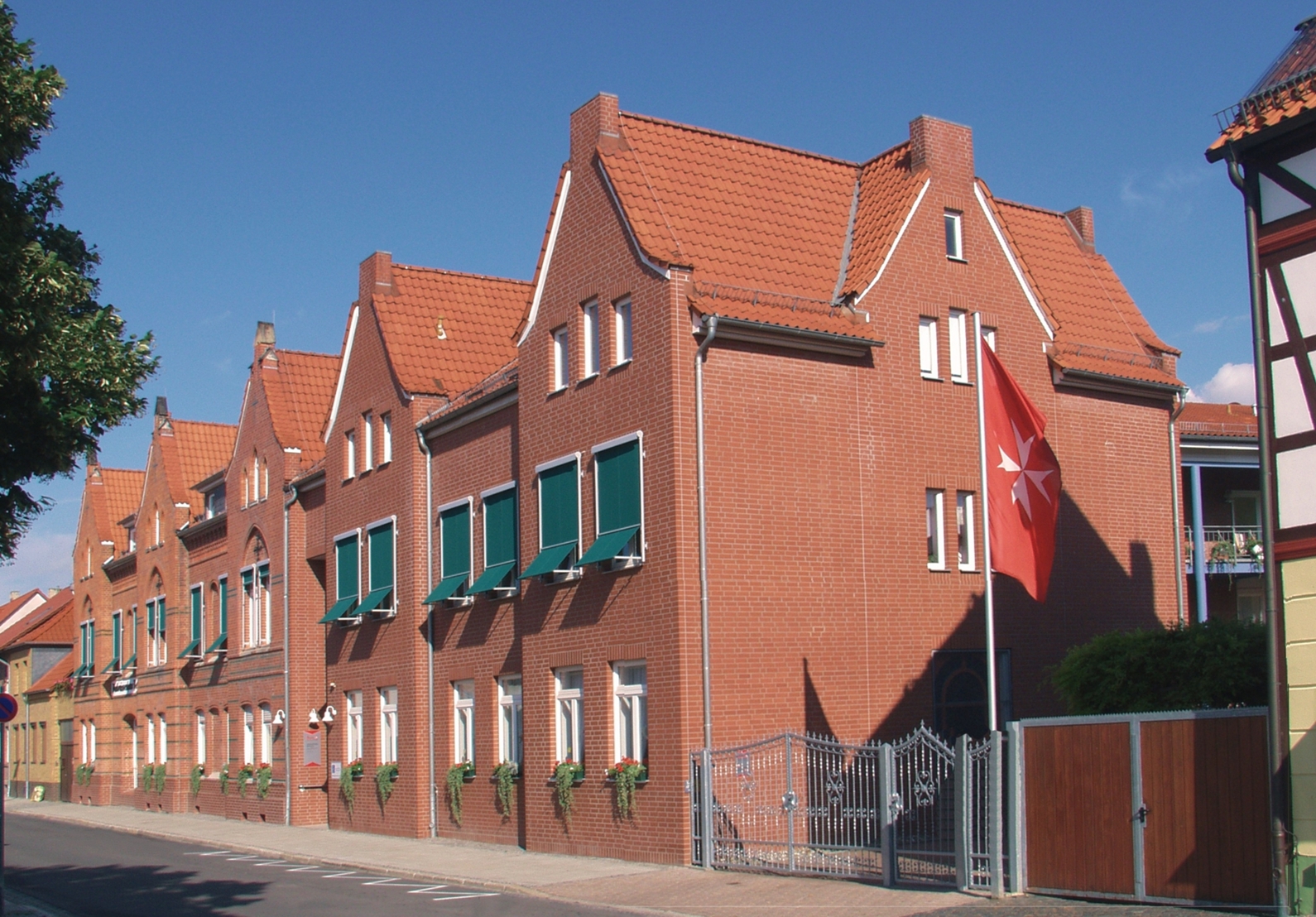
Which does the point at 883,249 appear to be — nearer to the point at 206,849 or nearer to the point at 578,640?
the point at 578,640

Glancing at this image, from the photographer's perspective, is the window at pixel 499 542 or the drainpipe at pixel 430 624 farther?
the drainpipe at pixel 430 624

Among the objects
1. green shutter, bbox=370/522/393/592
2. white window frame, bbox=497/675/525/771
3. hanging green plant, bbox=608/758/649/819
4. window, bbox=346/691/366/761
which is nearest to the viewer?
hanging green plant, bbox=608/758/649/819

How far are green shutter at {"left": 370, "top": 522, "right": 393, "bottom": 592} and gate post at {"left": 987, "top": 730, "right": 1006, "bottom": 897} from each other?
17399 millimetres

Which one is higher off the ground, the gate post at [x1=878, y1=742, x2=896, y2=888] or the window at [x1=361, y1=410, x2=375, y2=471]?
the window at [x1=361, y1=410, x2=375, y2=471]

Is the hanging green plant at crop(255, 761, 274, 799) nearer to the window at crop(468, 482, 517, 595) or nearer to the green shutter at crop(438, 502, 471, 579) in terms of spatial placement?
the green shutter at crop(438, 502, 471, 579)

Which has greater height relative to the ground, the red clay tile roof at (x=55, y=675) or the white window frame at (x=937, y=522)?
the white window frame at (x=937, y=522)

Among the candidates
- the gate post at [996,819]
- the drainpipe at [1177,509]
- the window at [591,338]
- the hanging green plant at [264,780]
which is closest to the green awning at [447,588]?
the window at [591,338]

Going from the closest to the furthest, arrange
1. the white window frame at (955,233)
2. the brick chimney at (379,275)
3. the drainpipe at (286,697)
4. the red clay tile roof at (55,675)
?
the white window frame at (955,233)
the brick chimney at (379,275)
the drainpipe at (286,697)
the red clay tile roof at (55,675)

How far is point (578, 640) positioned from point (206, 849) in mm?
11879

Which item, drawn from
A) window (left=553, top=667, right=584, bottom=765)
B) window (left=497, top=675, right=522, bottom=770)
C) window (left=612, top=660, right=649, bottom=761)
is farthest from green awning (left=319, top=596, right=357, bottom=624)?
window (left=612, top=660, right=649, bottom=761)

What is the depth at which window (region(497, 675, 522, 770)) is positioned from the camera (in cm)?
2627

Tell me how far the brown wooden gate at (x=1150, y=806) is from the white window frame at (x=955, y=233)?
35.9 feet

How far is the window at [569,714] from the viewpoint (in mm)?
23609

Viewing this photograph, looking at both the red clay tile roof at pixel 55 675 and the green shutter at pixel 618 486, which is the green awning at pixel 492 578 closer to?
the green shutter at pixel 618 486
